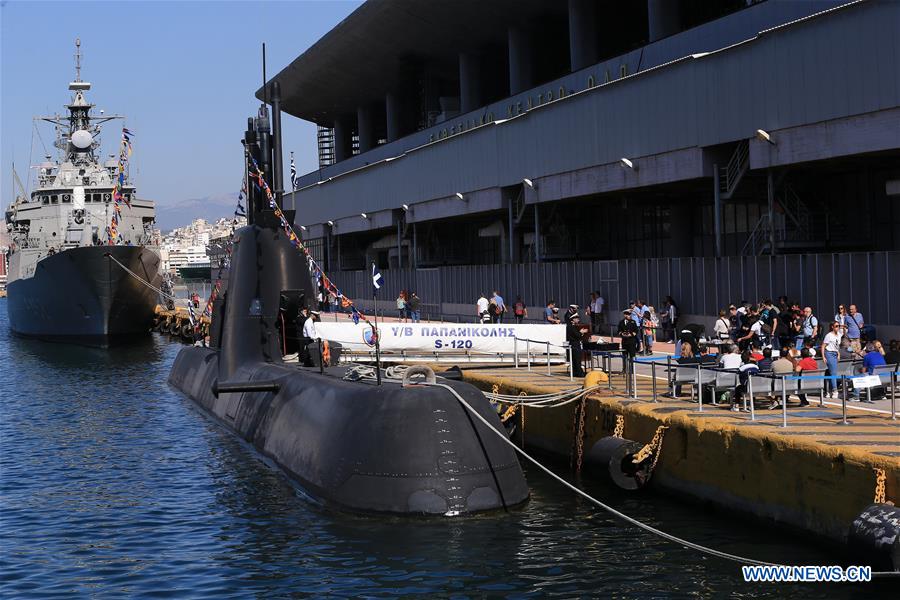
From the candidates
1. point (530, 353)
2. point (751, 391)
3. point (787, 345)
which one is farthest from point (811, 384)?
point (530, 353)

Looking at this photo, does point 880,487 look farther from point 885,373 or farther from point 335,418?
point 335,418

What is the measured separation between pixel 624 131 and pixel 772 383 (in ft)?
65.1

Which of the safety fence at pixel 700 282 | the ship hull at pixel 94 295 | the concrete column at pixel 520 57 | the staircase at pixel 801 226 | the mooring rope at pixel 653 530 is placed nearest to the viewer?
the mooring rope at pixel 653 530

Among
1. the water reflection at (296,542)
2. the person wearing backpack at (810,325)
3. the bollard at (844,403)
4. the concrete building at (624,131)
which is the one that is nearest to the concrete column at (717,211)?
the concrete building at (624,131)

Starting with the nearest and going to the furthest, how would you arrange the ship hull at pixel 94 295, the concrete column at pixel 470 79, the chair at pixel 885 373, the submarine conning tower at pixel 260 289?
the chair at pixel 885 373 → the submarine conning tower at pixel 260 289 → the ship hull at pixel 94 295 → the concrete column at pixel 470 79

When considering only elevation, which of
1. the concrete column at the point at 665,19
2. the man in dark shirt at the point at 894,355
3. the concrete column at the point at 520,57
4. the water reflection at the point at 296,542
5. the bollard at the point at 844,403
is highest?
the concrete column at the point at 520,57

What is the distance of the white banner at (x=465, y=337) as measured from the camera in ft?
97.0

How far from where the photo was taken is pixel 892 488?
13.2 metres

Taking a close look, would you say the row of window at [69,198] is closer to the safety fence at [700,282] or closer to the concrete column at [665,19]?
the safety fence at [700,282]

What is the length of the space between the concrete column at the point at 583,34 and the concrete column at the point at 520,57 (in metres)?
7.02

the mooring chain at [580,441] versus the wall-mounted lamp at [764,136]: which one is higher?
the wall-mounted lamp at [764,136]

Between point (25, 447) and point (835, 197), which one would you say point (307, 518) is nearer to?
point (25, 447)

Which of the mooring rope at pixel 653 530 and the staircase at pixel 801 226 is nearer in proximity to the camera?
the mooring rope at pixel 653 530

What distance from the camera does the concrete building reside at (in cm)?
2789
